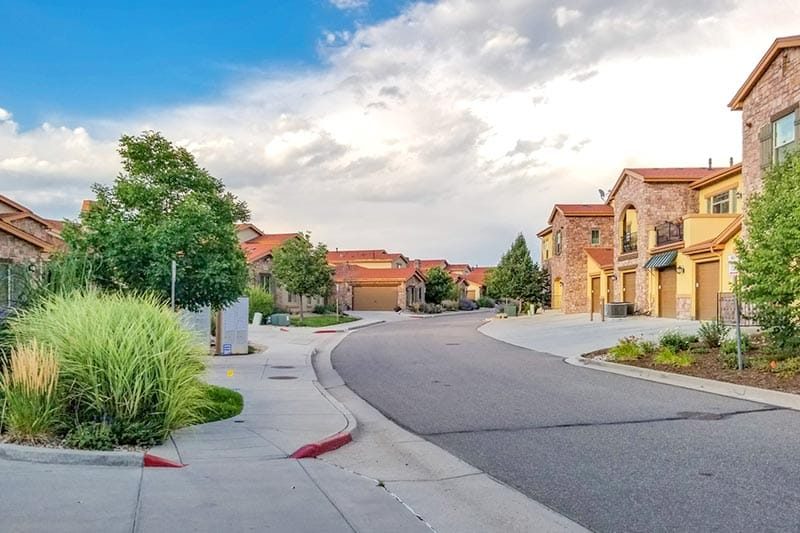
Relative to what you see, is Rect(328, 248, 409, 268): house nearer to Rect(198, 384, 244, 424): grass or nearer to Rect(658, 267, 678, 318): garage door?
Rect(658, 267, 678, 318): garage door

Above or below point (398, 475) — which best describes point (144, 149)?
above

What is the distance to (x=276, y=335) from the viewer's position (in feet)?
96.8

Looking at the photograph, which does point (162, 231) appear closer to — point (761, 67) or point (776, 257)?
point (776, 257)

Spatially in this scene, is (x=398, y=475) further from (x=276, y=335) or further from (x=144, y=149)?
(x=276, y=335)

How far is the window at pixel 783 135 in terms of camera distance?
68.5ft

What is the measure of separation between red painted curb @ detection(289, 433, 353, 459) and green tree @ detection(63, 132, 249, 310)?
724cm

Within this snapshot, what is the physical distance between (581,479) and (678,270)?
2656 cm

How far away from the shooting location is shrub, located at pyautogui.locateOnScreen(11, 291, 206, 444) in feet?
25.5

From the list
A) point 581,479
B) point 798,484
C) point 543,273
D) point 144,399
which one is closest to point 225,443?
point 144,399

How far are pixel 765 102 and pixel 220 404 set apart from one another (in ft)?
66.7

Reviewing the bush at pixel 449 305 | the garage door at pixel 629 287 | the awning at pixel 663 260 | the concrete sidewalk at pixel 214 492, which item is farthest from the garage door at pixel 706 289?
the bush at pixel 449 305

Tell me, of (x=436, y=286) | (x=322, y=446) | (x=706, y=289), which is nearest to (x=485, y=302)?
(x=436, y=286)

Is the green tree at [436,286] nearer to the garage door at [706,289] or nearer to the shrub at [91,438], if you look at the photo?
the garage door at [706,289]

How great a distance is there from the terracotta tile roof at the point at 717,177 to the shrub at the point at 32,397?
27.8 meters
